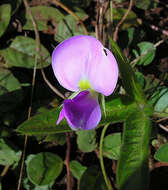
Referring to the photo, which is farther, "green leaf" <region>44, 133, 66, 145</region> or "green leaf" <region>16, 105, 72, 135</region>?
"green leaf" <region>44, 133, 66, 145</region>

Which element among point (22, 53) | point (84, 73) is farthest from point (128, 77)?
point (22, 53)

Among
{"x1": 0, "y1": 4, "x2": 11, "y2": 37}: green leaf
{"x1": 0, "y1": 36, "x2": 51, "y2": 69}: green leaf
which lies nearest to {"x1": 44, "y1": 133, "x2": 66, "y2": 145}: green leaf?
{"x1": 0, "y1": 36, "x2": 51, "y2": 69}: green leaf

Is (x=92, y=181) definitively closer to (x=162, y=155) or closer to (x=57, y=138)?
(x=57, y=138)

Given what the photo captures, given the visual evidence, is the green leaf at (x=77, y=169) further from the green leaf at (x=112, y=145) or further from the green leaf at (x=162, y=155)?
the green leaf at (x=162, y=155)

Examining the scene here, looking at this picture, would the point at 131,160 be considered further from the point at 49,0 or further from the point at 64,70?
the point at 49,0

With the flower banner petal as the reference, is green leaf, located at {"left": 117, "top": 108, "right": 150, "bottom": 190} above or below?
below

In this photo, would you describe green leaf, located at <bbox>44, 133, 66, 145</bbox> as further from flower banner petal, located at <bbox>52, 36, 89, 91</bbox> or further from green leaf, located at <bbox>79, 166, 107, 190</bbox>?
flower banner petal, located at <bbox>52, 36, 89, 91</bbox>
